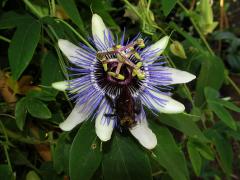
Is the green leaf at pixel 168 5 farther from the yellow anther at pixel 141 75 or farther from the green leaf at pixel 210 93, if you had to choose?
the green leaf at pixel 210 93

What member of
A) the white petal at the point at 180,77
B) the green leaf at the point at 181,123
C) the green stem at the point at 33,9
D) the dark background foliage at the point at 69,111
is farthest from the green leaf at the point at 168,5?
the green stem at the point at 33,9

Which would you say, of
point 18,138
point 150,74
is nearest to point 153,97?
point 150,74

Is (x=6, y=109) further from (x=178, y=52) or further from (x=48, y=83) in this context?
(x=178, y=52)

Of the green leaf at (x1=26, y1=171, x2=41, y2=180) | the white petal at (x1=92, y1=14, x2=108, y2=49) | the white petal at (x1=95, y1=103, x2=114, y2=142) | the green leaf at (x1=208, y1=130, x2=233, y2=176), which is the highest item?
the white petal at (x1=92, y1=14, x2=108, y2=49)

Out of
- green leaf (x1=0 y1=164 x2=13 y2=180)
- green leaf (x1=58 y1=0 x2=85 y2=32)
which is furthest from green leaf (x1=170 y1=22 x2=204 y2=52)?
green leaf (x1=0 y1=164 x2=13 y2=180)

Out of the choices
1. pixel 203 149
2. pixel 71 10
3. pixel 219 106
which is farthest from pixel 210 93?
pixel 71 10

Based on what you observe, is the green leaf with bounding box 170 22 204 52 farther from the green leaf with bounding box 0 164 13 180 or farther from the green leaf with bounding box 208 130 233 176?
the green leaf with bounding box 0 164 13 180

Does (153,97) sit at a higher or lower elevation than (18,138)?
higher
